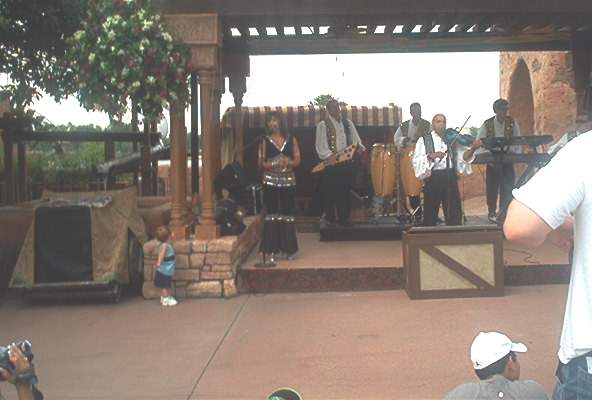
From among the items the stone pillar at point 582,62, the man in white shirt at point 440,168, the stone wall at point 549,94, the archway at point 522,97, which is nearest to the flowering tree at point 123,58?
the man in white shirt at point 440,168

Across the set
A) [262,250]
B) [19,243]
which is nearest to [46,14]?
[19,243]

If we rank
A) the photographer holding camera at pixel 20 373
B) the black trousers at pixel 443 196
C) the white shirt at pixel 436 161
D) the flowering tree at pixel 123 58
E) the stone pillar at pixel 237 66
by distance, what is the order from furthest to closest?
the stone pillar at pixel 237 66 < the black trousers at pixel 443 196 < the white shirt at pixel 436 161 < the flowering tree at pixel 123 58 < the photographer holding camera at pixel 20 373

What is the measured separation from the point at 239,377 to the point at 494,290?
11.1ft

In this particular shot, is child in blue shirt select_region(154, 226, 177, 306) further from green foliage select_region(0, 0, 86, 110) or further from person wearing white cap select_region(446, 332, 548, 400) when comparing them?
person wearing white cap select_region(446, 332, 548, 400)

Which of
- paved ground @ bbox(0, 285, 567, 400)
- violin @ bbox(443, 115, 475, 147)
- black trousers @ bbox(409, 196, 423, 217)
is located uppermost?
violin @ bbox(443, 115, 475, 147)

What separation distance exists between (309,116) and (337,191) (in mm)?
4659

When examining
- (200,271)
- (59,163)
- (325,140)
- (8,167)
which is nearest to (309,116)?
(325,140)

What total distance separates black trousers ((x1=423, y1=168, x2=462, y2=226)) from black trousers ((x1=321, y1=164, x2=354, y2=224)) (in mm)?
1270

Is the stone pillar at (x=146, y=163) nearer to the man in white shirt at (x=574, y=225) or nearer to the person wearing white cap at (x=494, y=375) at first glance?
the person wearing white cap at (x=494, y=375)

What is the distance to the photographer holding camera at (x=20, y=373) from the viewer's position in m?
3.22

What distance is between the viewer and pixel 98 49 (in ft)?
25.6

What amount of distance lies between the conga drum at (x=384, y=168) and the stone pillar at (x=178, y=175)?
340 cm

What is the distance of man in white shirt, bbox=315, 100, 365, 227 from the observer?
10.9 m

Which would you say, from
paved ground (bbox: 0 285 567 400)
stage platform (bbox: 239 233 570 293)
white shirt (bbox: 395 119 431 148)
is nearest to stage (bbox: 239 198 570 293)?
stage platform (bbox: 239 233 570 293)
